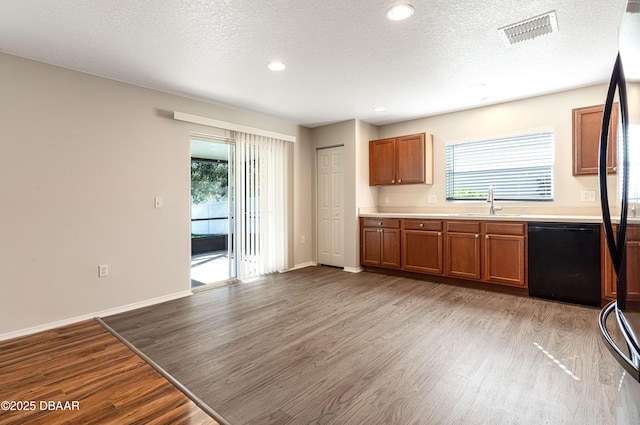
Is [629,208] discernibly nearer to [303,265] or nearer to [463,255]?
[463,255]

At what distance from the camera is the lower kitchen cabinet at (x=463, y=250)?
4.00 metres

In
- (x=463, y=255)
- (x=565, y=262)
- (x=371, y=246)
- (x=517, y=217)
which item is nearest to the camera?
(x=565, y=262)

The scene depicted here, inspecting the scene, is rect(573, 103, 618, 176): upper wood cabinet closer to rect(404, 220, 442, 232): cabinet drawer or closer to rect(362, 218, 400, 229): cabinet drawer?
rect(404, 220, 442, 232): cabinet drawer

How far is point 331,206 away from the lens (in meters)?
5.45

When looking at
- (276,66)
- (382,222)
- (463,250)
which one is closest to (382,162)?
(382,222)

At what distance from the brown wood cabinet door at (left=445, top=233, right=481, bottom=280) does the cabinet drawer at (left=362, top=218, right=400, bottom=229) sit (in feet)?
2.52

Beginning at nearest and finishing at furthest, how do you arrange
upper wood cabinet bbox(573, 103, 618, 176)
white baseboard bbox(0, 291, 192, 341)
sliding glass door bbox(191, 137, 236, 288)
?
white baseboard bbox(0, 291, 192, 341)
upper wood cabinet bbox(573, 103, 618, 176)
sliding glass door bbox(191, 137, 236, 288)

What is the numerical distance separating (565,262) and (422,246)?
158 cm

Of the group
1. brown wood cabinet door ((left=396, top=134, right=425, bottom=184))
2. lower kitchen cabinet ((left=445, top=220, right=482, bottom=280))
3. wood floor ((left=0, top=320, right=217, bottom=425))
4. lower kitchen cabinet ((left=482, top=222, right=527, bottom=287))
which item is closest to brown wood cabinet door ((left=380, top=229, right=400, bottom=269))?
lower kitchen cabinet ((left=445, top=220, right=482, bottom=280))

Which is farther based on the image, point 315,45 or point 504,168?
point 504,168

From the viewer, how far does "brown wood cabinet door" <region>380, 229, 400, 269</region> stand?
4.70m

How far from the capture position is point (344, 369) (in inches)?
83.7

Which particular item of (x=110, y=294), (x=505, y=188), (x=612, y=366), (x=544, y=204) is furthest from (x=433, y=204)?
(x=110, y=294)

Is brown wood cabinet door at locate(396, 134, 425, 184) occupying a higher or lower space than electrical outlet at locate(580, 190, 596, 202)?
higher
